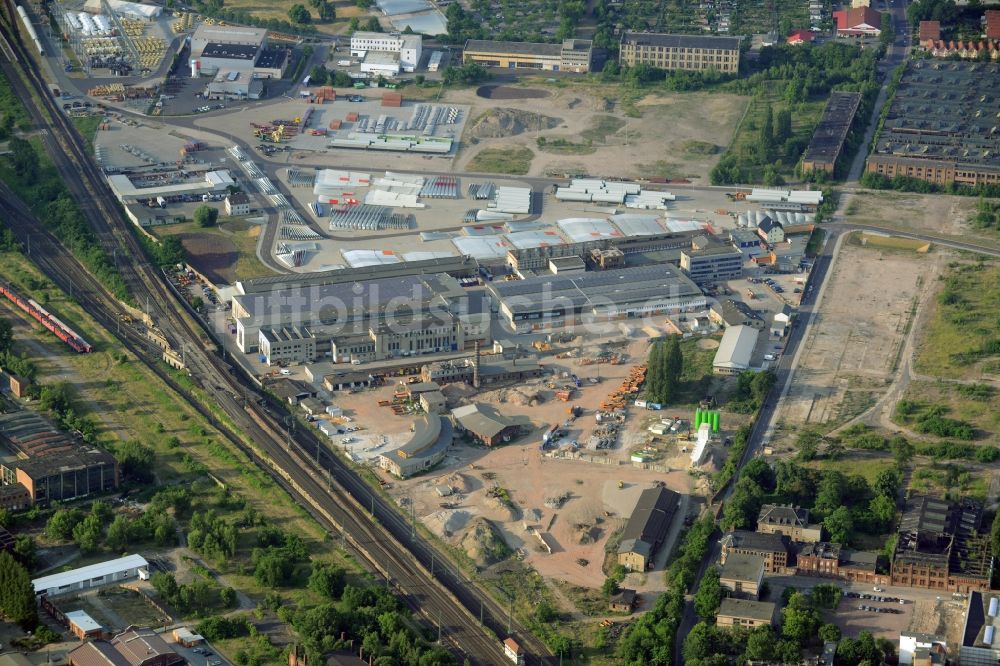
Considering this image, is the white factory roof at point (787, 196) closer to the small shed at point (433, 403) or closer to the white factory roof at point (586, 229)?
the white factory roof at point (586, 229)

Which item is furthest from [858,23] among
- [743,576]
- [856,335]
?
[743,576]

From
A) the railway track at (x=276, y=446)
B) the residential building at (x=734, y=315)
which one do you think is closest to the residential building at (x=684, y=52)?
the residential building at (x=734, y=315)

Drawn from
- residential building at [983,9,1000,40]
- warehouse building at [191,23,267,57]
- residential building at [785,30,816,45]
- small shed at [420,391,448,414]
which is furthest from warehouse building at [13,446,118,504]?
residential building at [983,9,1000,40]

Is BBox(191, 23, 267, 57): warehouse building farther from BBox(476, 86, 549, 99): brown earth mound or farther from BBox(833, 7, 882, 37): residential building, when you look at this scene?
BBox(833, 7, 882, 37): residential building

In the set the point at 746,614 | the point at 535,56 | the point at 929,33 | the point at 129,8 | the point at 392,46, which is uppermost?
the point at 929,33

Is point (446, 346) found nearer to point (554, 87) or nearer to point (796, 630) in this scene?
point (796, 630)

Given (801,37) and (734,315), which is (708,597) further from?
(801,37)

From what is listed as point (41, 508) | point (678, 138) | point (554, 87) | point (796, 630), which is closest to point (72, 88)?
point (554, 87)
